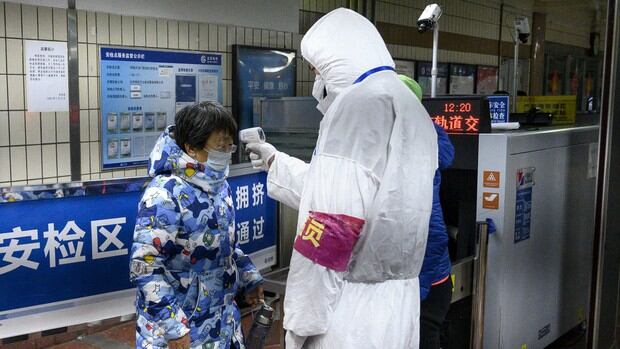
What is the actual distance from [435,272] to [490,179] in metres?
1.14

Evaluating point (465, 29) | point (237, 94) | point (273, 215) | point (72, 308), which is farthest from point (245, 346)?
point (465, 29)

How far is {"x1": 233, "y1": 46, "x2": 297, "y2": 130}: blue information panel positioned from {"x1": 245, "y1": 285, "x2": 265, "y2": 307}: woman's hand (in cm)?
357

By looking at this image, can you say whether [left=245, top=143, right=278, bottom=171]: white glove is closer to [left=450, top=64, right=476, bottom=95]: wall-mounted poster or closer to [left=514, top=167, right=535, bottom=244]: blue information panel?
[left=514, top=167, right=535, bottom=244]: blue information panel

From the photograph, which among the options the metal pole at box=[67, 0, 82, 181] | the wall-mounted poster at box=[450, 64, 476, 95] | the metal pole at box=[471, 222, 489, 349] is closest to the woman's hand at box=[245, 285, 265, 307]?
the metal pole at box=[471, 222, 489, 349]

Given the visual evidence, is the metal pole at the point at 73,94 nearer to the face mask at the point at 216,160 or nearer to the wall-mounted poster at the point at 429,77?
the face mask at the point at 216,160

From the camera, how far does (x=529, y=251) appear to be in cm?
368

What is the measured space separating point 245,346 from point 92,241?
29.6 inches

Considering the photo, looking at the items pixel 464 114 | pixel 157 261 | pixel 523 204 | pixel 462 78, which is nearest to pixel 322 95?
pixel 157 261

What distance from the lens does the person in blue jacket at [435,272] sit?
2.32 metres

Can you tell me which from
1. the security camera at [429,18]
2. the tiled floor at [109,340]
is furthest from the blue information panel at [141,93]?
the security camera at [429,18]

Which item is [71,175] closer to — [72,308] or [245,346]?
[72,308]

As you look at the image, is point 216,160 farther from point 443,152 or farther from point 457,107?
point 457,107

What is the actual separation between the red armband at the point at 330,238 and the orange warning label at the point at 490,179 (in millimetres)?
1753

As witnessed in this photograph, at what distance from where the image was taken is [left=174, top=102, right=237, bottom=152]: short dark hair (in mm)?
2121
